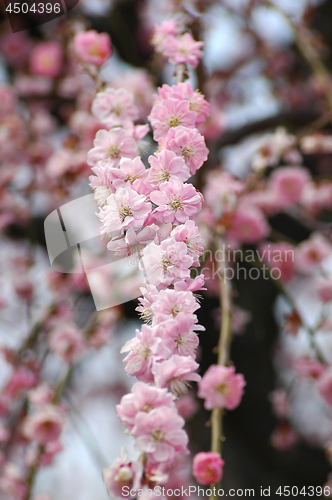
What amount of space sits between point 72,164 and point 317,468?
184cm

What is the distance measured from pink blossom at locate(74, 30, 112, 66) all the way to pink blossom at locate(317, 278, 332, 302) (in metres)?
1.25

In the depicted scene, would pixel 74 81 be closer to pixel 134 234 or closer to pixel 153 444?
pixel 134 234

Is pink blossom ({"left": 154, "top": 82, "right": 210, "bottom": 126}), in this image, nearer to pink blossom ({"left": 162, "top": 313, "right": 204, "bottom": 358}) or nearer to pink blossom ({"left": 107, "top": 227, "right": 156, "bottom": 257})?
pink blossom ({"left": 107, "top": 227, "right": 156, "bottom": 257})

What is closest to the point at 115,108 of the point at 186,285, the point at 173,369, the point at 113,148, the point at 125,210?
the point at 113,148

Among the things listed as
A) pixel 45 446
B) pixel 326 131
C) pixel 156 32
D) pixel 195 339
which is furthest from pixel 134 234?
pixel 326 131

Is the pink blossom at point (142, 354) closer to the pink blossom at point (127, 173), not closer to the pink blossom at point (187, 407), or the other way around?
the pink blossom at point (127, 173)

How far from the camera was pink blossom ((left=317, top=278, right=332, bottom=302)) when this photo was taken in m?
1.69

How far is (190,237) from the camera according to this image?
0.57 meters

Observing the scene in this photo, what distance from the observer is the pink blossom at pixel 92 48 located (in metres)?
1.03

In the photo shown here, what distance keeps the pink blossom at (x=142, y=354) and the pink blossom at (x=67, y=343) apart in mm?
1294

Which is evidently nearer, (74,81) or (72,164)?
(72,164)

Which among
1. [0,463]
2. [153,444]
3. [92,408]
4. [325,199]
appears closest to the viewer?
[153,444]

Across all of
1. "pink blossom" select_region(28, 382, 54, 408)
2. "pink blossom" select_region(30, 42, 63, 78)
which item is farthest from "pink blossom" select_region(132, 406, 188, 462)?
"pink blossom" select_region(30, 42, 63, 78)

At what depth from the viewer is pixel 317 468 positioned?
1.88 metres
